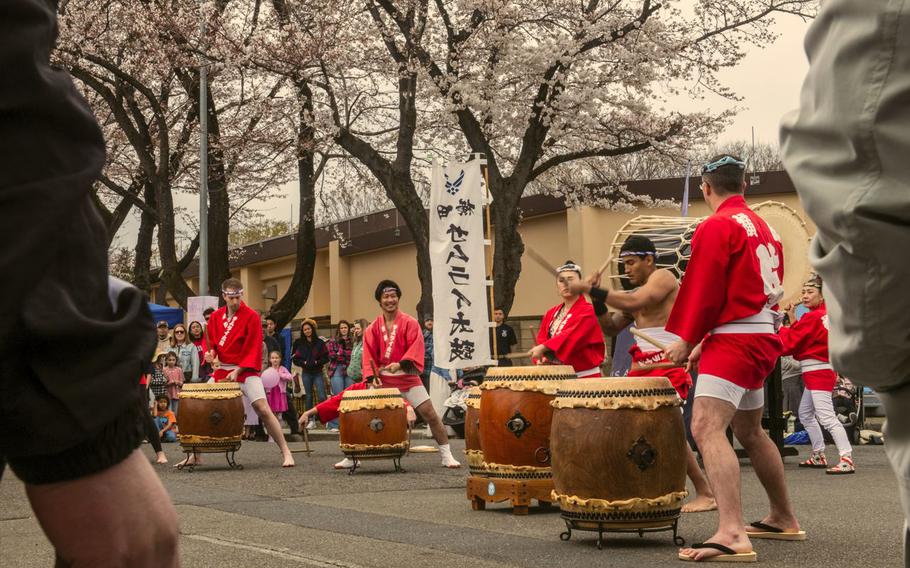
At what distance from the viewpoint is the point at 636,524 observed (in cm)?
639

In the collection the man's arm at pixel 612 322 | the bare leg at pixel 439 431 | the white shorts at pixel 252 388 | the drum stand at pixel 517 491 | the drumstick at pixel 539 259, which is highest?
the drumstick at pixel 539 259

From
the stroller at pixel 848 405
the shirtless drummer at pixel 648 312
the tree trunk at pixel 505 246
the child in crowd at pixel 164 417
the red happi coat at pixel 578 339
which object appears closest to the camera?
the shirtless drummer at pixel 648 312

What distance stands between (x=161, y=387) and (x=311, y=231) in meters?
6.19

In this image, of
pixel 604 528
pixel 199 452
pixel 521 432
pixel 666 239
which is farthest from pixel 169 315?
pixel 604 528

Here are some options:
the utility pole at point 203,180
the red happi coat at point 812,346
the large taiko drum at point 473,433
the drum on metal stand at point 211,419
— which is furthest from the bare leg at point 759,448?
the utility pole at point 203,180

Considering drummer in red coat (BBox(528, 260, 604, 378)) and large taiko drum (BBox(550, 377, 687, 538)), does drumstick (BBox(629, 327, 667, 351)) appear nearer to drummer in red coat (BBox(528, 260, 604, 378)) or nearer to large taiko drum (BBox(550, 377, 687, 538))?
large taiko drum (BBox(550, 377, 687, 538))

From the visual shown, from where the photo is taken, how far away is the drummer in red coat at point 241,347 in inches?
491

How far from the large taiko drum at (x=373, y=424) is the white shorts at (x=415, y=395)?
0.65 ft

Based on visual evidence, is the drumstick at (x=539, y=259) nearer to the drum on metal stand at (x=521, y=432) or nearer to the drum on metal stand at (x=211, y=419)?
the drum on metal stand at (x=521, y=432)

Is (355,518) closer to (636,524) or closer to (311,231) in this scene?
(636,524)

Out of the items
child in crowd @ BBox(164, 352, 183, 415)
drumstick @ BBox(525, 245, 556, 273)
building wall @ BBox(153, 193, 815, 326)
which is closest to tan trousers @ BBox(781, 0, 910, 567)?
drumstick @ BBox(525, 245, 556, 273)

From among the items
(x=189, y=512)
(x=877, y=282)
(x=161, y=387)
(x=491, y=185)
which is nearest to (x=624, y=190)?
(x=491, y=185)

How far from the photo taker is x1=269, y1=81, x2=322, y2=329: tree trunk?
22.2 m

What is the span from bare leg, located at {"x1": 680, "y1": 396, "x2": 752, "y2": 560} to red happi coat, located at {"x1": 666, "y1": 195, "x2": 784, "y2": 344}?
36 centimetres
